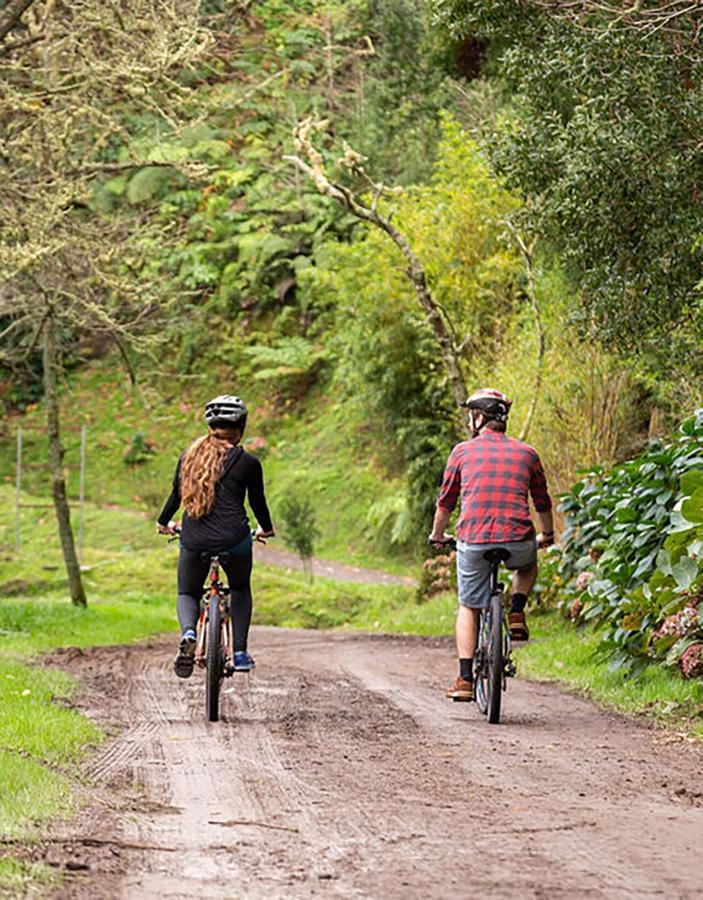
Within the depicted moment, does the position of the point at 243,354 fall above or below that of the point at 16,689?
above

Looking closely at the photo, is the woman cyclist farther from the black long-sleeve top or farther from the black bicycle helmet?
the black bicycle helmet

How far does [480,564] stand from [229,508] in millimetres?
1692

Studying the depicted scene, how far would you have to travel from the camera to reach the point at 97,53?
60.1 feet

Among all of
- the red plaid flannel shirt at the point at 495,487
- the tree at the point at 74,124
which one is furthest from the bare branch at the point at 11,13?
the red plaid flannel shirt at the point at 495,487

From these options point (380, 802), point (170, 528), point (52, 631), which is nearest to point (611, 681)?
point (170, 528)

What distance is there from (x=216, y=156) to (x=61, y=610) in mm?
29582

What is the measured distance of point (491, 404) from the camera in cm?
968

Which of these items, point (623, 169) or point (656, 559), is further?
point (623, 169)

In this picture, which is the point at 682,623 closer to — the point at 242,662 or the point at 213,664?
the point at 242,662

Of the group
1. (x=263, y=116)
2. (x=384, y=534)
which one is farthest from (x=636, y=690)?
(x=263, y=116)

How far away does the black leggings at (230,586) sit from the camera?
9.49 m

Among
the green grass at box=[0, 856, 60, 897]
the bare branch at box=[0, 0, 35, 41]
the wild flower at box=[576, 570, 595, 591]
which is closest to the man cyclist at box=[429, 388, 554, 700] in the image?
the wild flower at box=[576, 570, 595, 591]

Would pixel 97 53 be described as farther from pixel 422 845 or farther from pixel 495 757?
pixel 422 845

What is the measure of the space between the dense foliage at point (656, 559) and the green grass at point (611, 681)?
0.16 metres
